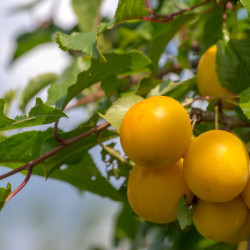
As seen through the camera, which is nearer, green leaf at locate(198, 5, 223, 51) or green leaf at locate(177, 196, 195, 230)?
green leaf at locate(177, 196, 195, 230)

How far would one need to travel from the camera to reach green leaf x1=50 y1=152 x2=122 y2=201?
1092 mm

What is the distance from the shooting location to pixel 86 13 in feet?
5.50

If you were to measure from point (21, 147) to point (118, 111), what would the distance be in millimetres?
295

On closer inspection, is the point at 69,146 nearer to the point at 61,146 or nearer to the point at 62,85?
the point at 61,146

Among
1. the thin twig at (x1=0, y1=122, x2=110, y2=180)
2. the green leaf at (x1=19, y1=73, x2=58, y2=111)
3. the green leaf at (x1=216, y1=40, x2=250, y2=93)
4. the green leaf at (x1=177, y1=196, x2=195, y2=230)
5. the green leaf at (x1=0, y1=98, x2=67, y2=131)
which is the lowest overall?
the green leaf at (x1=19, y1=73, x2=58, y2=111)

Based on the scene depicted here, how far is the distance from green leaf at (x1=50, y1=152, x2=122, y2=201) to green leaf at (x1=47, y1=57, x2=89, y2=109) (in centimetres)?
15

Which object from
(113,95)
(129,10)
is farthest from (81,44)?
(113,95)

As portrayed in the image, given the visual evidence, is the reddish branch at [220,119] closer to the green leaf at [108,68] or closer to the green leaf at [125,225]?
the green leaf at [108,68]

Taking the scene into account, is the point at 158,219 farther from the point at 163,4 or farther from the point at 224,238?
the point at 163,4

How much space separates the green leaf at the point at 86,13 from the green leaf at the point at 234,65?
2.64ft

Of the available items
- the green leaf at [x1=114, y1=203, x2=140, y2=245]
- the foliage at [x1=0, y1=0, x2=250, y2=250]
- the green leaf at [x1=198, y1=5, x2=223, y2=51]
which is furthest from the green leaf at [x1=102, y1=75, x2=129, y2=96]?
the green leaf at [x1=114, y1=203, x2=140, y2=245]

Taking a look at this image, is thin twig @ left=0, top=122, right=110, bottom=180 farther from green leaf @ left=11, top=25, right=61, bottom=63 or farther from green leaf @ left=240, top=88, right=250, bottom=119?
green leaf @ left=11, top=25, right=61, bottom=63

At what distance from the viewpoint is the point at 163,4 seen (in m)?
1.60

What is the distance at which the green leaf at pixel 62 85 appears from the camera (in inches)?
41.9
